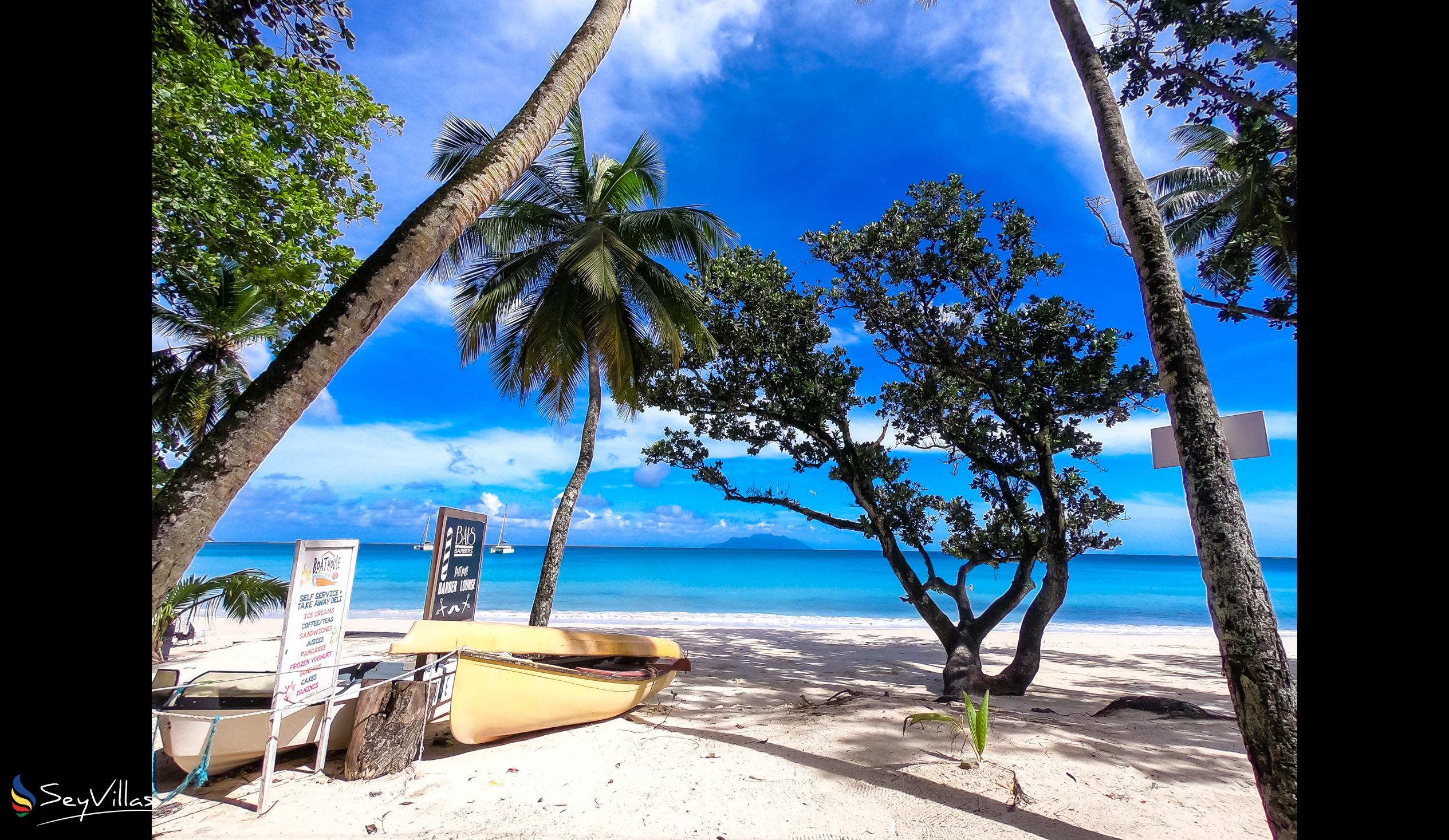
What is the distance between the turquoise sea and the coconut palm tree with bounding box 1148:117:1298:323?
408cm

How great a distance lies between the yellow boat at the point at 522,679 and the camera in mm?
4961

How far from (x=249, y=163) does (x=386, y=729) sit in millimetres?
5303

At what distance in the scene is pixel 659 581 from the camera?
4556 centimetres

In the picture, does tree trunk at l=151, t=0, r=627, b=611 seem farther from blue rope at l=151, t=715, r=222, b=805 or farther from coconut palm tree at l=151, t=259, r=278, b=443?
coconut palm tree at l=151, t=259, r=278, b=443

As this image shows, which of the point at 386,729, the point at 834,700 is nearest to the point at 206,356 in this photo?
the point at 386,729

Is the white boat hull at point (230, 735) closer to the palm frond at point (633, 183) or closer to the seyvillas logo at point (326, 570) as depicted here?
the seyvillas logo at point (326, 570)

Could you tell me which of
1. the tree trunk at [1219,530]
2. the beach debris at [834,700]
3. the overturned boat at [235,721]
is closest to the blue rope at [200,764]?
the overturned boat at [235,721]

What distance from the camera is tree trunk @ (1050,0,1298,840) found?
2684 mm

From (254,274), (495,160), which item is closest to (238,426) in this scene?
(495,160)

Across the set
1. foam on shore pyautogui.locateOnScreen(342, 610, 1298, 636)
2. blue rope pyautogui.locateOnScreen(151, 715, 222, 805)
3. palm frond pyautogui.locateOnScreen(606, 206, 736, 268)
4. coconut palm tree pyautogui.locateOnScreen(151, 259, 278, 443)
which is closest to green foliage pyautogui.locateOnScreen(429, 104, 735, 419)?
palm frond pyautogui.locateOnScreen(606, 206, 736, 268)
